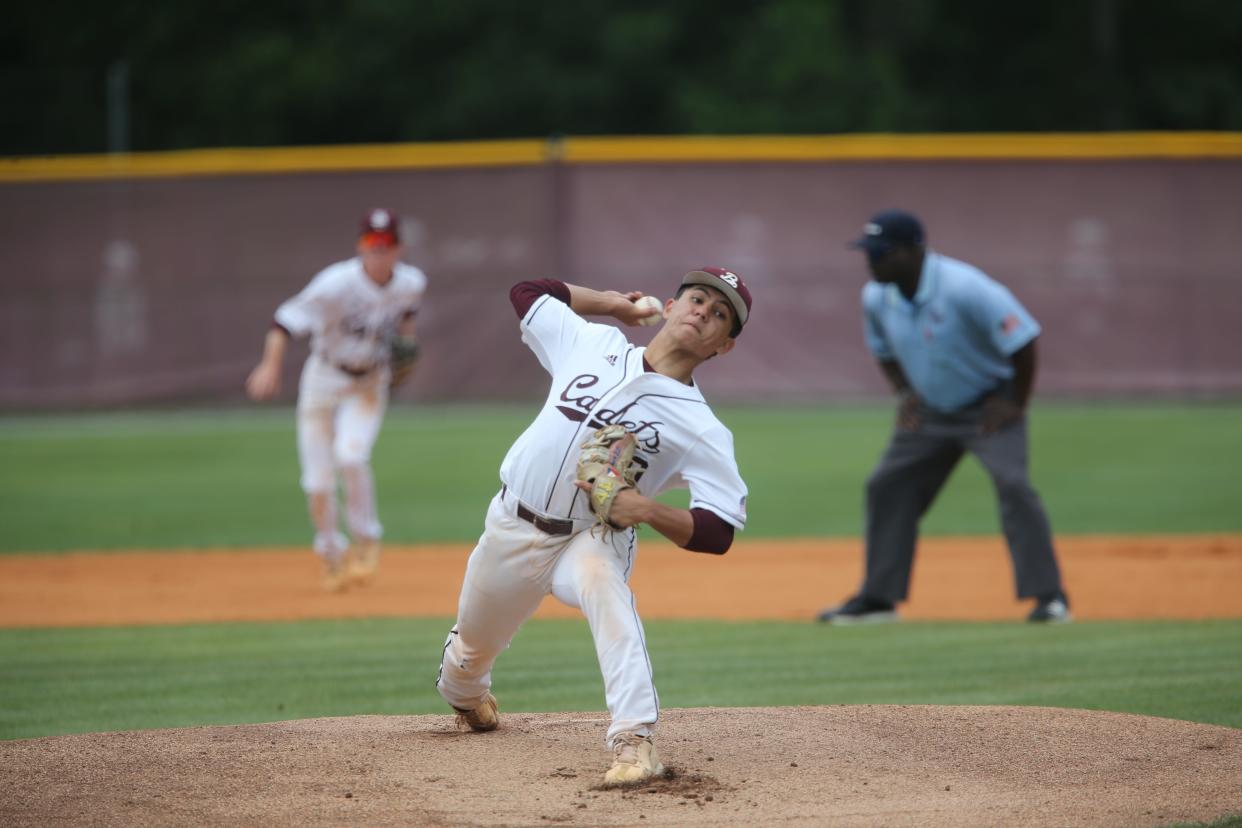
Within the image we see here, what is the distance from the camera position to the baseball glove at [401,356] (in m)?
9.37

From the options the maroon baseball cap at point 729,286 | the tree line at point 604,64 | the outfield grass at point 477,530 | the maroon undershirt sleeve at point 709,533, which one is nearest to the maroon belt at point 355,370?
the outfield grass at point 477,530

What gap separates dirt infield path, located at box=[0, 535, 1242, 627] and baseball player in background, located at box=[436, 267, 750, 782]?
155 inches

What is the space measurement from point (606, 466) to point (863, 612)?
4.03 m

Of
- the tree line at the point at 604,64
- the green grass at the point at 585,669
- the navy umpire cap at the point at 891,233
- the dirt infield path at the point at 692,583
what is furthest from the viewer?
the tree line at the point at 604,64

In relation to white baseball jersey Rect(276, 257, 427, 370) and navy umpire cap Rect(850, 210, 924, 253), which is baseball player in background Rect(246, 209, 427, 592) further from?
navy umpire cap Rect(850, 210, 924, 253)

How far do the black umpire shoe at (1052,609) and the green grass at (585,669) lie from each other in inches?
3.8

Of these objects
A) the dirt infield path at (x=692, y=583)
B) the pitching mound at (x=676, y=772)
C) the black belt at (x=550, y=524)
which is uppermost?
the black belt at (x=550, y=524)

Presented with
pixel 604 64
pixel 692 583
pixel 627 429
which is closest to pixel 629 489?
pixel 627 429

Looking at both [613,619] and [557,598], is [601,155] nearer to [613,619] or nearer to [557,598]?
[557,598]

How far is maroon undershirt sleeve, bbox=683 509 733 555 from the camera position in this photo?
447 cm

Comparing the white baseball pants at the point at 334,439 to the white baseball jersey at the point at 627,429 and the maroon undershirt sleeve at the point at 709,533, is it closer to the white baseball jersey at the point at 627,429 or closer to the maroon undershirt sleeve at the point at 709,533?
the white baseball jersey at the point at 627,429

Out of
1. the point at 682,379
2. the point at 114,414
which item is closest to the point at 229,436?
the point at 114,414

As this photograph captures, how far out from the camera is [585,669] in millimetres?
6996

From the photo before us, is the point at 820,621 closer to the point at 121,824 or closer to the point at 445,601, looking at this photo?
the point at 445,601
